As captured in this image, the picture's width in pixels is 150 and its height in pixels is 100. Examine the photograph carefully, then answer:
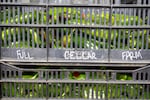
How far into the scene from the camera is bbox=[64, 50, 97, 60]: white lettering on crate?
156 centimetres

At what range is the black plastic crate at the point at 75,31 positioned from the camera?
1528 mm

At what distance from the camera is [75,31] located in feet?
5.08

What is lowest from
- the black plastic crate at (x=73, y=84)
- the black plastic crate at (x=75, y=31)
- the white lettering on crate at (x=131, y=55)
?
the black plastic crate at (x=73, y=84)

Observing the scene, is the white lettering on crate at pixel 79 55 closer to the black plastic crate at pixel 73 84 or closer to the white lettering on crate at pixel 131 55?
the black plastic crate at pixel 73 84

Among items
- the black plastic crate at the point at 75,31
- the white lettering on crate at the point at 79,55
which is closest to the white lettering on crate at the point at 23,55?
the black plastic crate at the point at 75,31

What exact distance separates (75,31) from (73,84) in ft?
1.03

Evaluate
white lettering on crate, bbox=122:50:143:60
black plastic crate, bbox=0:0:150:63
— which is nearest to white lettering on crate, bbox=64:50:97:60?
black plastic crate, bbox=0:0:150:63

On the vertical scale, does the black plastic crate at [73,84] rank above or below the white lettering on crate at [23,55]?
below

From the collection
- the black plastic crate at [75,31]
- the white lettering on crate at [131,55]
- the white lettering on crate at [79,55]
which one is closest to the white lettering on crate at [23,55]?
the black plastic crate at [75,31]

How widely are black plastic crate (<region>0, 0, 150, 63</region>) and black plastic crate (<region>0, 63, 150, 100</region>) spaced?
7 centimetres

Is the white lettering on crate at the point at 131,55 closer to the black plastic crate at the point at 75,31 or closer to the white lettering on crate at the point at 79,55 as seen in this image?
the black plastic crate at the point at 75,31

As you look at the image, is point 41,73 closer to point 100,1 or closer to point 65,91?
point 65,91

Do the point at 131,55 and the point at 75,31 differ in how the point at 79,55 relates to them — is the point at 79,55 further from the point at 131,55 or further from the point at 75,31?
the point at 131,55

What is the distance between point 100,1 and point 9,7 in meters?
0.51
